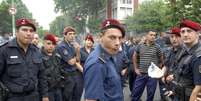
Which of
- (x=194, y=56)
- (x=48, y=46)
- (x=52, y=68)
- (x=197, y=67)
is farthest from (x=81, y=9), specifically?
(x=197, y=67)

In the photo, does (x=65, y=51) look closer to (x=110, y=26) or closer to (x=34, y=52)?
(x=34, y=52)

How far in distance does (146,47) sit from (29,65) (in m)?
4.24

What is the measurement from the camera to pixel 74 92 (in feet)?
25.5

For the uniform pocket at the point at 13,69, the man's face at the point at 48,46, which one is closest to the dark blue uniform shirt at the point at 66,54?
the man's face at the point at 48,46

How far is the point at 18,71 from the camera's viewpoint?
5207mm

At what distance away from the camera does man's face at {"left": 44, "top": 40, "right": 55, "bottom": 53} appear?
23.5 ft

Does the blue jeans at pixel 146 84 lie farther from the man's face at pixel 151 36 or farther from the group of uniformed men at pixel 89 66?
the man's face at pixel 151 36

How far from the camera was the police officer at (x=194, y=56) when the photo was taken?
15.3ft

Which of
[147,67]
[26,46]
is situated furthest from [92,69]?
[147,67]

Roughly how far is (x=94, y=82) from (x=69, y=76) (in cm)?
401

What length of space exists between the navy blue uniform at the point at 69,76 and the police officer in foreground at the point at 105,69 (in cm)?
369

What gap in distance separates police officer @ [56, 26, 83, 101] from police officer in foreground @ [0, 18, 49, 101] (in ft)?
6.81

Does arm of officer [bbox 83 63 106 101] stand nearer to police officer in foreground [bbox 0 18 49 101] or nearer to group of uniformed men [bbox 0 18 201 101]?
group of uniformed men [bbox 0 18 201 101]

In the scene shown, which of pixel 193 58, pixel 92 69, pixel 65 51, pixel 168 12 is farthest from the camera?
pixel 168 12
